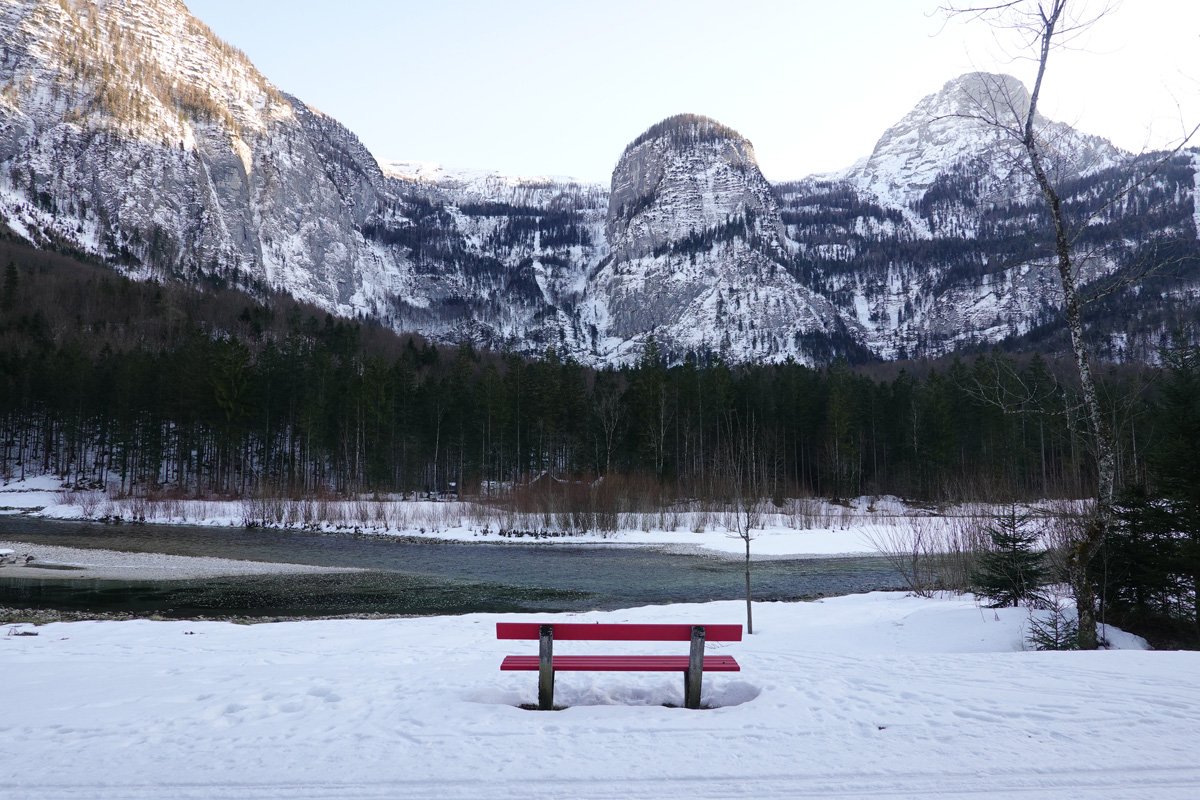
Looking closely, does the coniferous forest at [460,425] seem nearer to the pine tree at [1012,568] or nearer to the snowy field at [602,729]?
the pine tree at [1012,568]

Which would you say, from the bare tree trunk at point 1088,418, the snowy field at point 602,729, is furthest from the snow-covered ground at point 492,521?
the snowy field at point 602,729

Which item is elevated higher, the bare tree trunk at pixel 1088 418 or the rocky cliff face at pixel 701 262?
the rocky cliff face at pixel 701 262

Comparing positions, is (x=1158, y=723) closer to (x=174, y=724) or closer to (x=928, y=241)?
(x=174, y=724)

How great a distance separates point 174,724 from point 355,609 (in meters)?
9.53

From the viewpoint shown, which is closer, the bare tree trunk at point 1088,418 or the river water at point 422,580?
the bare tree trunk at point 1088,418

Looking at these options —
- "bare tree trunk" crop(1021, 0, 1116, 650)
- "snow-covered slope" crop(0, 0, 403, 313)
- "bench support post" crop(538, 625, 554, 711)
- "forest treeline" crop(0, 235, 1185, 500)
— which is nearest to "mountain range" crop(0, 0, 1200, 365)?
"snow-covered slope" crop(0, 0, 403, 313)

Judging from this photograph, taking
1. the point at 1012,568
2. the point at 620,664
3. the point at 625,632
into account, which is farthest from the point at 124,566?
the point at 1012,568

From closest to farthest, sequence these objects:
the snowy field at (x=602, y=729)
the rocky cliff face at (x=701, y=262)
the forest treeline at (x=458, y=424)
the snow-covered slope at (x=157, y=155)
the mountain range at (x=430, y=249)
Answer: the snowy field at (x=602, y=729) → the forest treeline at (x=458, y=424) → the snow-covered slope at (x=157, y=155) → the mountain range at (x=430, y=249) → the rocky cliff face at (x=701, y=262)

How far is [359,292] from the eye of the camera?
163250 millimetres

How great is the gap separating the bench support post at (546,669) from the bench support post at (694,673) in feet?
4.04

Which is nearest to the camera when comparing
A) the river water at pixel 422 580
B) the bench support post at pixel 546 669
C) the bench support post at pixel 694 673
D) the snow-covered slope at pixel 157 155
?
the bench support post at pixel 546 669

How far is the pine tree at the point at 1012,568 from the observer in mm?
10359

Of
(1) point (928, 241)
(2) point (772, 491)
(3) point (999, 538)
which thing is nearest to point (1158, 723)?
(3) point (999, 538)

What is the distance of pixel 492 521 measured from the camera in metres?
33.5
